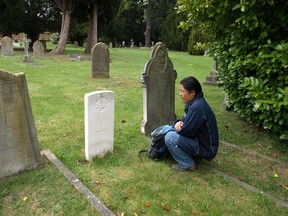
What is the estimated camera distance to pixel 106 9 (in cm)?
2714

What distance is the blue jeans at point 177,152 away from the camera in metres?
3.96

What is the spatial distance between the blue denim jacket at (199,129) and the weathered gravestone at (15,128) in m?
2.04

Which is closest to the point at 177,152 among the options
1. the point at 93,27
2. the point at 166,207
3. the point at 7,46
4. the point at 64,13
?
the point at 166,207

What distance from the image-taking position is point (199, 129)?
3.83 m

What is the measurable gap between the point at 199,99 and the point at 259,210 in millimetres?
1541

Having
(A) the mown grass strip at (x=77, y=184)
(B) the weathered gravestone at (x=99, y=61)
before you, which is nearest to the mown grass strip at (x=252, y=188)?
(A) the mown grass strip at (x=77, y=184)

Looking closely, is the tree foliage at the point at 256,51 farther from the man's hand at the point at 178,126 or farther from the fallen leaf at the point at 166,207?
the fallen leaf at the point at 166,207

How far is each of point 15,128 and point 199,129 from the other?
2.43 meters

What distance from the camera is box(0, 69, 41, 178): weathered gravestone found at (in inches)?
135

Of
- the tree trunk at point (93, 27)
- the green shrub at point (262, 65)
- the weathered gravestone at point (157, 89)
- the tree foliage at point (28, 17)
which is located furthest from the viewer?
the tree trunk at point (93, 27)

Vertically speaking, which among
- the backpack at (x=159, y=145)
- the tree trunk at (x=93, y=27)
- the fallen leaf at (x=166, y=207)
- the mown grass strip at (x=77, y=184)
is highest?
the tree trunk at (x=93, y=27)

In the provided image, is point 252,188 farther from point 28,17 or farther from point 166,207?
point 28,17

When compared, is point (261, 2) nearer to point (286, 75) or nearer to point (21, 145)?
point (286, 75)

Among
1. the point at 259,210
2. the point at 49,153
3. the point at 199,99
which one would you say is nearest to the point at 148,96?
the point at 199,99
